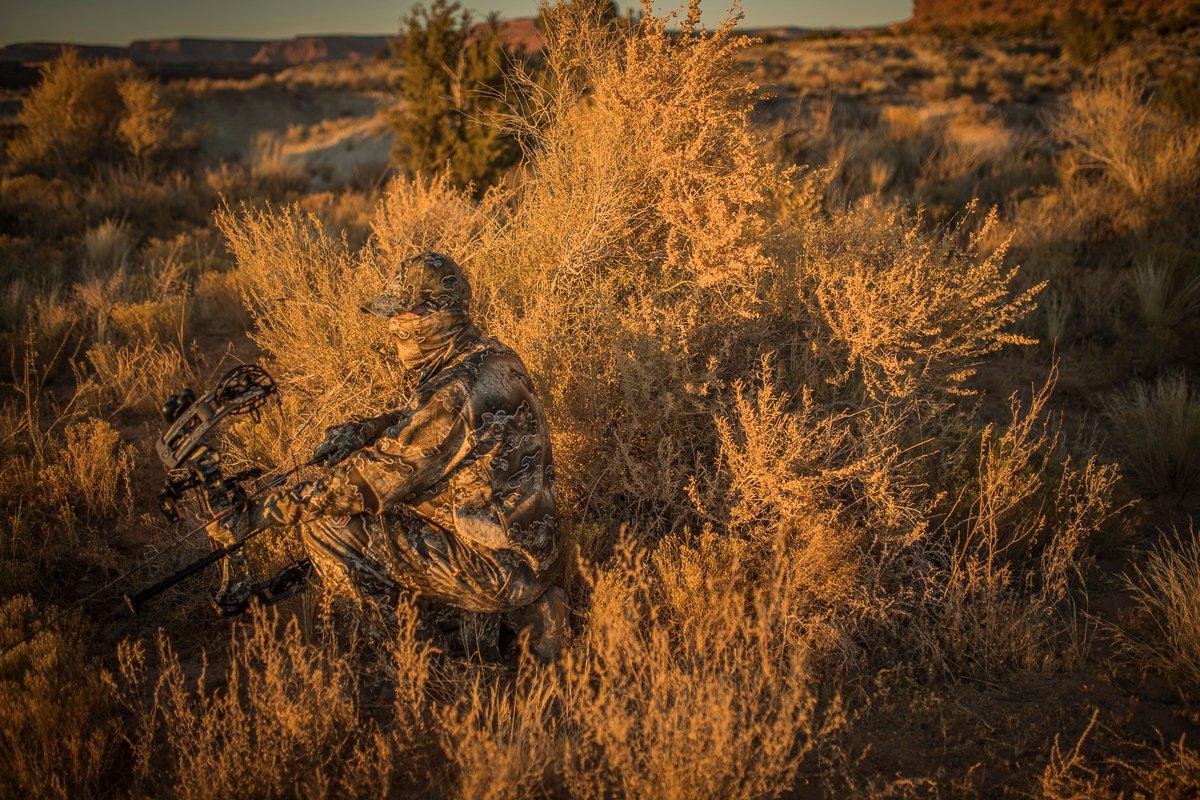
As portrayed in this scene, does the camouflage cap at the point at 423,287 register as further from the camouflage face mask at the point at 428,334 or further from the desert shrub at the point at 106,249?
the desert shrub at the point at 106,249

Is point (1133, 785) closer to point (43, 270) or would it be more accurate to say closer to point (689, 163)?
point (689, 163)

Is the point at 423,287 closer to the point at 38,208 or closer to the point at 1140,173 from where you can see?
the point at 1140,173

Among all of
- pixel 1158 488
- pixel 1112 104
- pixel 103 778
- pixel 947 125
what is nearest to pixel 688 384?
pixel 103 778

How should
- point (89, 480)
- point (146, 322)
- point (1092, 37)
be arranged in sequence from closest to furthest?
point (89, 480) < point (146, 322) < point (1092, 37)

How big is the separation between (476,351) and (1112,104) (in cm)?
1057

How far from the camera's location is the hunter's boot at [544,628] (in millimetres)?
3162

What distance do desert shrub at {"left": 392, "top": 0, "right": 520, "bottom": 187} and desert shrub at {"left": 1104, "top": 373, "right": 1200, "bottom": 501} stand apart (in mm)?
8257

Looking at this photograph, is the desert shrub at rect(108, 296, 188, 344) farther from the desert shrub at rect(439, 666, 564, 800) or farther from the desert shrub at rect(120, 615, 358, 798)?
the desert shrub at rect(439, 666, 564, 800)

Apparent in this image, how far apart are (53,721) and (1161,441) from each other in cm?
648

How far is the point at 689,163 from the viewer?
4.33 metres

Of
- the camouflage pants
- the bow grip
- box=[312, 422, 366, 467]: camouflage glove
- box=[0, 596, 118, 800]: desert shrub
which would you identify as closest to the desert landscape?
box=[0, 596, 118, 800]: desert shrub

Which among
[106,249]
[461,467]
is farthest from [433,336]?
[106,249]

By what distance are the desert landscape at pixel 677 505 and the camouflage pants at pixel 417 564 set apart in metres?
0.23

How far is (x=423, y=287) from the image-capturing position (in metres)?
Answer: 2.80
